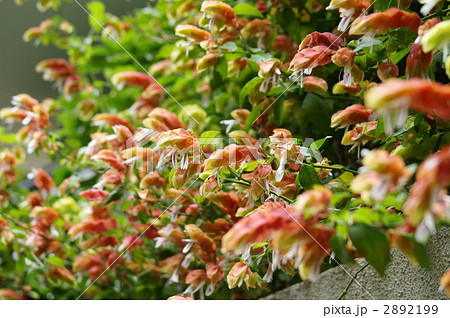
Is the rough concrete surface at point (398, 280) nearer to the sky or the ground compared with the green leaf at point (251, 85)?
nearer to the ground

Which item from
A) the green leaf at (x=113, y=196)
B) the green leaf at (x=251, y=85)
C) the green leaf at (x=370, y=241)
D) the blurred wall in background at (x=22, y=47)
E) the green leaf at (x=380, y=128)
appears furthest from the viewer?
the blurred wall in background at (x=22, y=47)

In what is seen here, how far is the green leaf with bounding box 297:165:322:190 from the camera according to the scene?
0.53 metres

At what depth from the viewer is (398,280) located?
58cm

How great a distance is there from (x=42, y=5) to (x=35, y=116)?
366 millimetres

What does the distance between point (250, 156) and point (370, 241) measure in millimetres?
230

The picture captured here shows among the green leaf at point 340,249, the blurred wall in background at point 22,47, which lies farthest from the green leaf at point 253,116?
the blurred wall in background at point 22,47

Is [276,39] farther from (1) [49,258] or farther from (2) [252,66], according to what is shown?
(1) [49,258]

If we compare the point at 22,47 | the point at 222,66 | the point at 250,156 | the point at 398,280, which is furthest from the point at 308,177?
the point at 22,47

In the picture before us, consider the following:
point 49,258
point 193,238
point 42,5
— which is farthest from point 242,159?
point 42,5

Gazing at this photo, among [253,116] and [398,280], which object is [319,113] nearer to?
[253,116]

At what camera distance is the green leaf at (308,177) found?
0.53 m

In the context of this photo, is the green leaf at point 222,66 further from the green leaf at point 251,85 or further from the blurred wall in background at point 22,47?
the blurred wall in background at point 22,47

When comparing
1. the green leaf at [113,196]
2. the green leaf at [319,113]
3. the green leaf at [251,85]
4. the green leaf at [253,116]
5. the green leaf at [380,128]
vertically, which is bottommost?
the green leaf at [113,196]

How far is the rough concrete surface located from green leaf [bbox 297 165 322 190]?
3.9 inches
